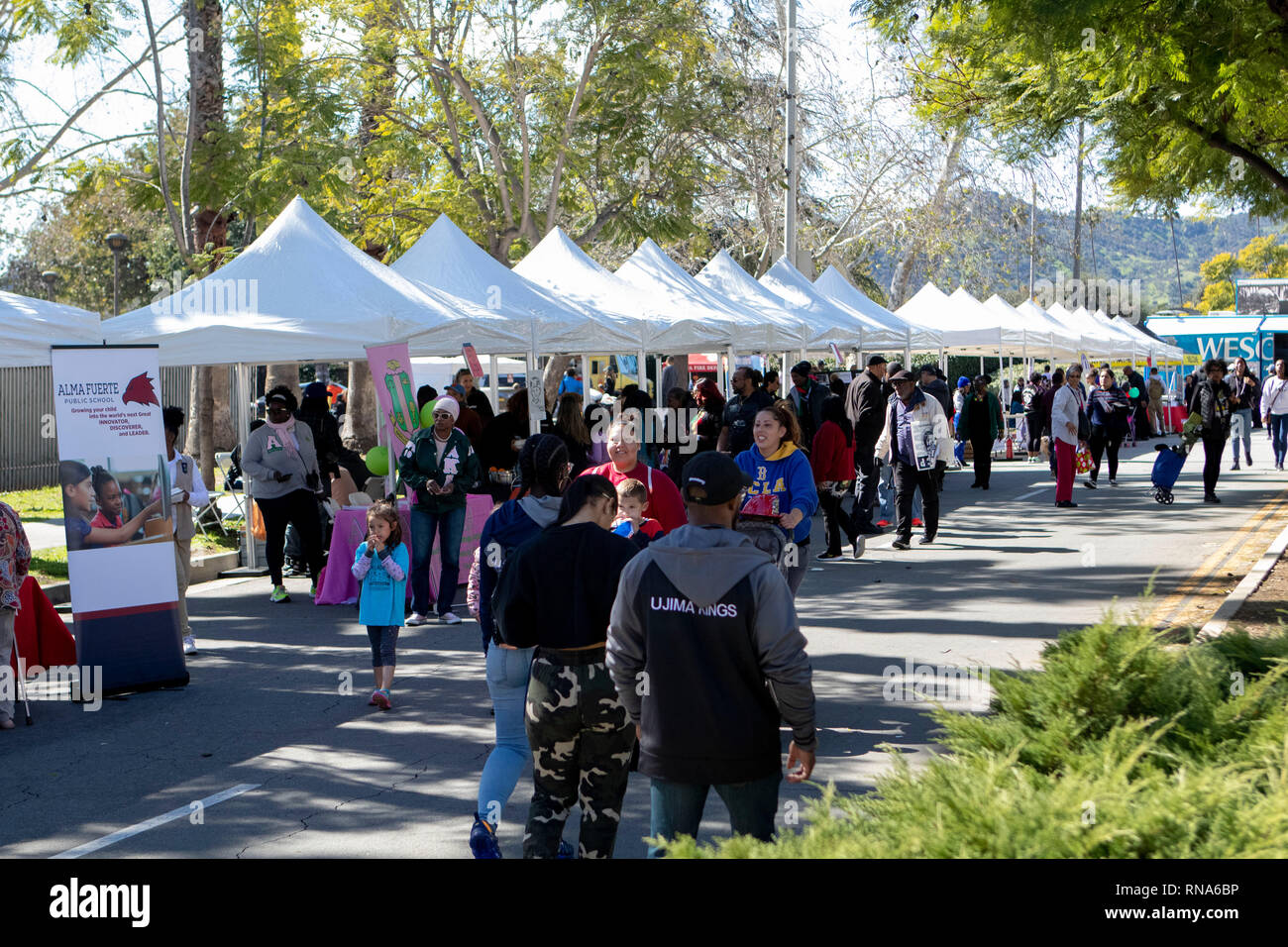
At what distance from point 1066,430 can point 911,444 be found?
4.71 metres

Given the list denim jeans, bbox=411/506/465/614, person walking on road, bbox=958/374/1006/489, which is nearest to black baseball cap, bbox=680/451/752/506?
denim jeans, bbox=411/506/465/614

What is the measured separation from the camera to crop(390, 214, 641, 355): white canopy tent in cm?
1573

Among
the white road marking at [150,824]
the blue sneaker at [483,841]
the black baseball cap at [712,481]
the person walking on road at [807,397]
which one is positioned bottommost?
the white road marking at [150,824]

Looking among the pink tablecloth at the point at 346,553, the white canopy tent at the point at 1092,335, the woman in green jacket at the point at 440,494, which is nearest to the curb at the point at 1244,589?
the woman in green jacket at the point at 440,494

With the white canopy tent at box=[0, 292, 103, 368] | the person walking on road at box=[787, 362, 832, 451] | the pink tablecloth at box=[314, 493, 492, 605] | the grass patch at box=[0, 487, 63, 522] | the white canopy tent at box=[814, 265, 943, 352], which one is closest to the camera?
the white canopy tent at box=[0, 292, 103, 368]

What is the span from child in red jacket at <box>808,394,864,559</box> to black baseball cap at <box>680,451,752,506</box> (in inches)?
317

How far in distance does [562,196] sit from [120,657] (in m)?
20.0

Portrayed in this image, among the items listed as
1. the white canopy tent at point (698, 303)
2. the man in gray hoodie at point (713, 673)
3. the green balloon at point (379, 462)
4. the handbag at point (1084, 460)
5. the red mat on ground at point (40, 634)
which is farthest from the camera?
the handbag at point (1084, 460)

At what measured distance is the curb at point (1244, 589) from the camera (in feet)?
30.7

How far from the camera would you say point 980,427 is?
2206 centimetres

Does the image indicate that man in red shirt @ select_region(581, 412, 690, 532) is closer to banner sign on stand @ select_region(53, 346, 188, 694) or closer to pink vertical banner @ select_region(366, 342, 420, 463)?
banner sign on stand @ select_region(53, 346, 188, 694)

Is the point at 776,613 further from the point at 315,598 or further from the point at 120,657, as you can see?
the point at 315,598

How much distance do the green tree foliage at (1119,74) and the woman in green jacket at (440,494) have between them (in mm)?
5223

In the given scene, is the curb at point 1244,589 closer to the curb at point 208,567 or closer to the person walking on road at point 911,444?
the person walking on road at point 911,444
